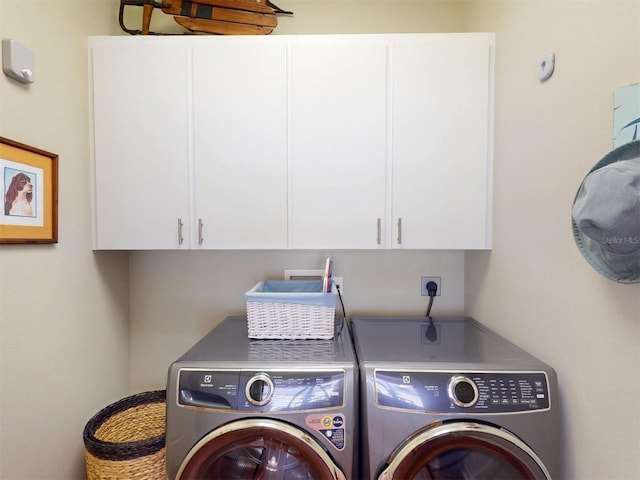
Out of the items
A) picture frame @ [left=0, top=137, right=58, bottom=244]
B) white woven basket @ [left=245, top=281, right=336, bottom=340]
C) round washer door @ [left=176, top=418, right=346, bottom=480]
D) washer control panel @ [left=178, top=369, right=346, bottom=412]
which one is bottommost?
round washer door @ [left=176, top=418, right=346, bottom=480]

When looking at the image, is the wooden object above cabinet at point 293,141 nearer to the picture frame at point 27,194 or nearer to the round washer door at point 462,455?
the picture frame at point 27,194

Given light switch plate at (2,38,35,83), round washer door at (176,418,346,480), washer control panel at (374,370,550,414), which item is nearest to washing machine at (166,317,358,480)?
round washer door at (176,418,346,480)

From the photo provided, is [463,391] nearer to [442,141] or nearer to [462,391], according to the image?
[462,391]

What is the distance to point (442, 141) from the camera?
1343 millimetres

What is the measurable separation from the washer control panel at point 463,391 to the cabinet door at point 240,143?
0.76m

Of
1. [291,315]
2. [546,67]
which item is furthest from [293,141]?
[546,67]

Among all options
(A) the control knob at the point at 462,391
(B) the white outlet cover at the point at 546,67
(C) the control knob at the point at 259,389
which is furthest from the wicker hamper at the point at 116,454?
(B) the white outlet cover at the point at 546,67

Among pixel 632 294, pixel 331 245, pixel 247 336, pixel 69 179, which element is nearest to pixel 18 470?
pixel 247 336

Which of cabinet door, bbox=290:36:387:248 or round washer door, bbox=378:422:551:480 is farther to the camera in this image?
cabinet door, bbox=290:36:387:248

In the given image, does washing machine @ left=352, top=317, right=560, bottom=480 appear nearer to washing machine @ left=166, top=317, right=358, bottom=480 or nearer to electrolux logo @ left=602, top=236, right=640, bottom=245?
washing machine @ left=166, top=317, right=358, bottom=480

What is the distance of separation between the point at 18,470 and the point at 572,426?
1.90 meters

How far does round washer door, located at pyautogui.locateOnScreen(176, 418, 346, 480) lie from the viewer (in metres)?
0.94

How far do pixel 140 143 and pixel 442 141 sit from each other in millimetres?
1386

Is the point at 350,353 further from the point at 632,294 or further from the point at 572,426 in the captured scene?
the point at 632,294
